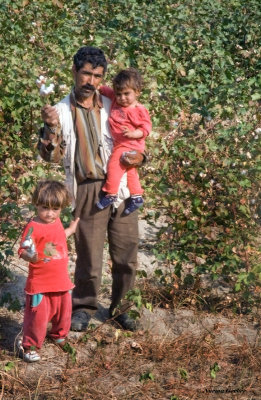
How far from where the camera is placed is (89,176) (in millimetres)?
4574

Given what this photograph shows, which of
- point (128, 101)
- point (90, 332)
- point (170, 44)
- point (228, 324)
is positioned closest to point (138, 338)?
point (90, 332)

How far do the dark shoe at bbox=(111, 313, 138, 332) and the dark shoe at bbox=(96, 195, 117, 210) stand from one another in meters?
0.81

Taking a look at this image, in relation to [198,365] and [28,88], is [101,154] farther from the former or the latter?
[28,88]

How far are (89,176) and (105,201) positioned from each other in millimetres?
184

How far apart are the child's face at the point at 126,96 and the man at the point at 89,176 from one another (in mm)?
133

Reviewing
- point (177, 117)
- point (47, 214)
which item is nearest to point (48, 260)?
point (47, 214)

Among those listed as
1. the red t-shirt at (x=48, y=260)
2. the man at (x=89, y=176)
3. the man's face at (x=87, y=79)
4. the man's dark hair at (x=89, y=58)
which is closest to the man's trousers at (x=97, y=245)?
the man at (x=89, y=176)

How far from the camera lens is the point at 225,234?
543cm

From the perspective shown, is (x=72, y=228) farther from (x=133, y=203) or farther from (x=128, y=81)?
(x=128, y=81)

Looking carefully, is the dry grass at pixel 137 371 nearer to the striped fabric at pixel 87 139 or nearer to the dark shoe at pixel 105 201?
the dark shoe at pixel 105 201

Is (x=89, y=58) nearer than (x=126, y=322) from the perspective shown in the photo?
Yes

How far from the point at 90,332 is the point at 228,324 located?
1.01 m

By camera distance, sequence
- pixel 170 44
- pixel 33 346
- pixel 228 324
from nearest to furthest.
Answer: pixel 33 346
pixel 228 324
pixel 170 44

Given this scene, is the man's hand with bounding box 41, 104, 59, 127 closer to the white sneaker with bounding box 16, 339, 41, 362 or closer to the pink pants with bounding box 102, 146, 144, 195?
the pink pants with bounding box 102, 146, 144, 195
